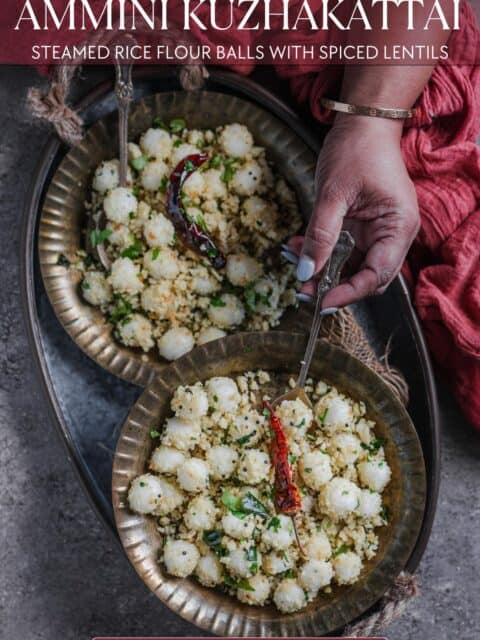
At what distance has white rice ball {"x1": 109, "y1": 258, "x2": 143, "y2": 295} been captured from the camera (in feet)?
5.21

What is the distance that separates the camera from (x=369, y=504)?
1.51 meters

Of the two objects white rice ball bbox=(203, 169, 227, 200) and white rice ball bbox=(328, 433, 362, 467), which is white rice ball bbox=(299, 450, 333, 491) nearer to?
white rice ball bbox=(328, 433, 362, 467)

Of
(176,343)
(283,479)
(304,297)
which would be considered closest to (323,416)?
(283,479)

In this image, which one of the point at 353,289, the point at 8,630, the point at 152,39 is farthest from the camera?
the point at 8,630

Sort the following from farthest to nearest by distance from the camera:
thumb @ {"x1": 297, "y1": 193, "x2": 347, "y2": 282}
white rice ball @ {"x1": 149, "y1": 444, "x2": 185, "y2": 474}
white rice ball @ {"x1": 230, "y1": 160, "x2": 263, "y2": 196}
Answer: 1. white rice ball @ {"x1": 230, "y1": 160, "x2": 263, "y2": 196}
2. white rice ball @ {"x1": 149, "y1": 444, "x2": 185, "y2": 474}
3. thumb @ {"x1": 297, "y1": 193, "x2": 347, "y2": 282}

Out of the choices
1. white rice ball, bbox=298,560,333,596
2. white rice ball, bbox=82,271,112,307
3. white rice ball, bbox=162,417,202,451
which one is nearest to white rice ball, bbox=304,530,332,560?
white rice ball, bbox=298,560,333,596

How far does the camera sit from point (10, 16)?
5.49ft

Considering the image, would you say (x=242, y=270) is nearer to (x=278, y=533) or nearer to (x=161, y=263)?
(x=161, y=263)

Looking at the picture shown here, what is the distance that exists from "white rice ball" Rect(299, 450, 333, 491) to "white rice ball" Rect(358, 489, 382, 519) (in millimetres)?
87

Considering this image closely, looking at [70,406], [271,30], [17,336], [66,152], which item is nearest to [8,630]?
[70,406]

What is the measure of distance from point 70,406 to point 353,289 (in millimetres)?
739

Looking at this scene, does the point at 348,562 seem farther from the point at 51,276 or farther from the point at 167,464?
the point at 51,276

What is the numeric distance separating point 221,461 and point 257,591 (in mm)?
287

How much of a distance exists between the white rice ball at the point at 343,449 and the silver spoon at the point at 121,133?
25.6 inches
